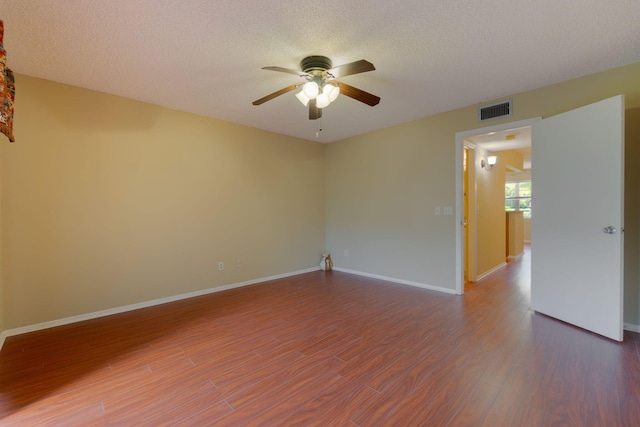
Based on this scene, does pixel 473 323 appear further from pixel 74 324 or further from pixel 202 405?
pixel 74 324

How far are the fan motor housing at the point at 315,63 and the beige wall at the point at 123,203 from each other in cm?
210

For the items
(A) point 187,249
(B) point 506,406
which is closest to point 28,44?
(A) point 187,249

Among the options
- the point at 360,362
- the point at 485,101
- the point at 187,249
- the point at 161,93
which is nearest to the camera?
the point at 360,362

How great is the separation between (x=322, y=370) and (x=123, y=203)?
2.91 m

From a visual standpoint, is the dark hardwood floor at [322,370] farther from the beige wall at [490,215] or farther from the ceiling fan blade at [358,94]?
the ceiling fan blade at [358,94]

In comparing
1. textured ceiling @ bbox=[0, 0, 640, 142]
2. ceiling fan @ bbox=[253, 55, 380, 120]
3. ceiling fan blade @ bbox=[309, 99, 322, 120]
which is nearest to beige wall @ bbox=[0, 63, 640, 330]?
textured ceiling @ bbox=[0, 0, 640, 142]

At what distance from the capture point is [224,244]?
400 centimetres

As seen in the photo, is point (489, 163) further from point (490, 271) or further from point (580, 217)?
point (580, 217)

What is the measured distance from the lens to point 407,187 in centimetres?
419

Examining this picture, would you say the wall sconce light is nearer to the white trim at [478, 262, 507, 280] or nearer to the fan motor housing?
the white trim at [478, 262, 507, 280]

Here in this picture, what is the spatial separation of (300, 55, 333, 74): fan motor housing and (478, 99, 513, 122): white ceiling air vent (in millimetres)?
2224

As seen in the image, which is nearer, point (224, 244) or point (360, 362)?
point (360, 362)

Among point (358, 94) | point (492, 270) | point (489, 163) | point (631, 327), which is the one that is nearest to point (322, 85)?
point (358, 94)

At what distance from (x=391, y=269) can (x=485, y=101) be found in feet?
8.87
